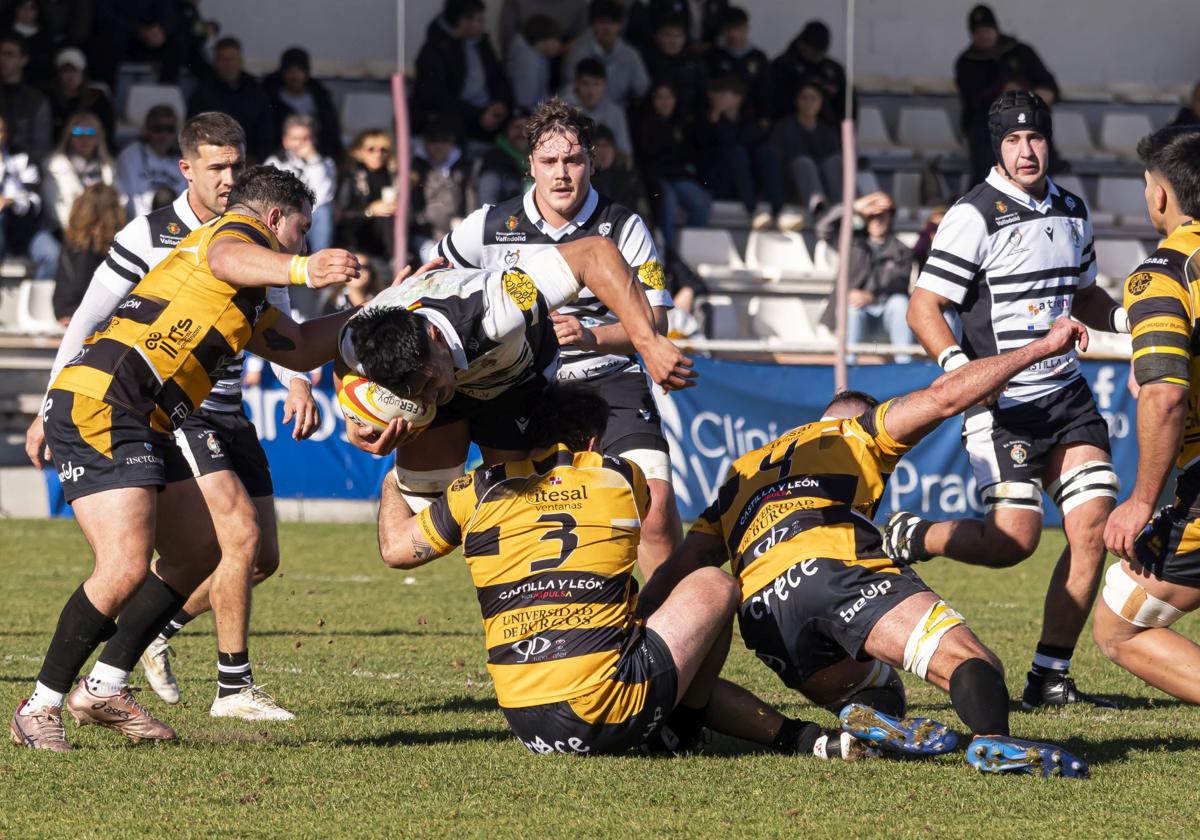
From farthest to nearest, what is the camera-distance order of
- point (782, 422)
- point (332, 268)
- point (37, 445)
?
point (782, 422) → point (37, 445) → point (332, 268)

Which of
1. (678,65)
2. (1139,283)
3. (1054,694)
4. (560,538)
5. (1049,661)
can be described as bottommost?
(1054,694)

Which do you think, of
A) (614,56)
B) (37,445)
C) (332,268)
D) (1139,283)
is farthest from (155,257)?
(614,56)

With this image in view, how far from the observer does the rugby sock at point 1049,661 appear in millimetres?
7035

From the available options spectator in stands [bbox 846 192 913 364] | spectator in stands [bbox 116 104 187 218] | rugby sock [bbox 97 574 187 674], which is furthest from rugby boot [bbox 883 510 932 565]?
spectator in stands [bbox 116 104 187 218]

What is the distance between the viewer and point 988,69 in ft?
60.4

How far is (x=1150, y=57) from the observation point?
2133 cm

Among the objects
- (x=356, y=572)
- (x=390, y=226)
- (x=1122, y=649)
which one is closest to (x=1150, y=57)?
(x=390, y=226)

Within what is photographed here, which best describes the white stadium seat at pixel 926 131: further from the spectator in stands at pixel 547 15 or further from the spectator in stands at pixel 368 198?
the spectator in stands at pixel 368 198

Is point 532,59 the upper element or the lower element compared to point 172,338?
upper

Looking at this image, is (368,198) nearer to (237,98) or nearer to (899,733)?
(237,98)

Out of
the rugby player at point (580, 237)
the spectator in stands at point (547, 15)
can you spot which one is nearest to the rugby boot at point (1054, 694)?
the rugby player at point (580, 237)

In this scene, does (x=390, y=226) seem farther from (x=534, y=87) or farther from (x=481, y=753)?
(x=481, y=753)

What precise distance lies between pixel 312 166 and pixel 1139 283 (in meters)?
10.5

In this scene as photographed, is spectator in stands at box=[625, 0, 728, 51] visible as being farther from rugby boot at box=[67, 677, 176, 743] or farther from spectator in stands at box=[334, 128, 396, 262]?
rugby boot at box=[67, 677, 176, 743]
